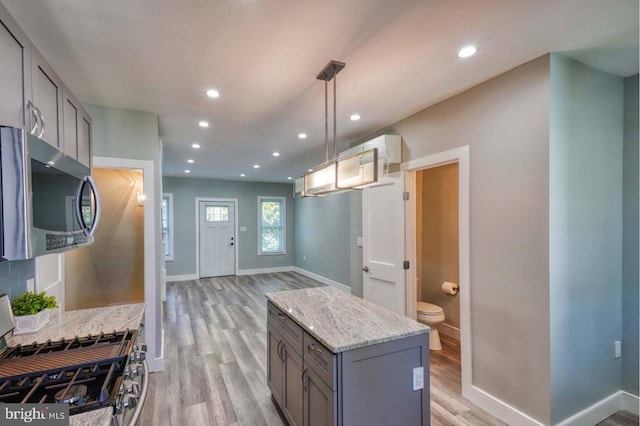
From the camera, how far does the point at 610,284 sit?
7.62 feet

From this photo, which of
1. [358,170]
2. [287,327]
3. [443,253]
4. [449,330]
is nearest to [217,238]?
[443,253]

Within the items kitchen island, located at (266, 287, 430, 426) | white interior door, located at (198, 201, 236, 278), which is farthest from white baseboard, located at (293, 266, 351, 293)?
kitchen island, located at (266, 287, 430, 426)

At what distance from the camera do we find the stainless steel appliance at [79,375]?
3.55ft

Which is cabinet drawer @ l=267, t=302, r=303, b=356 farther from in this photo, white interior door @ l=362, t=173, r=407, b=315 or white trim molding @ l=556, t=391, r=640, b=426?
white trim molding @ l=556, t=391, r=640, b=426

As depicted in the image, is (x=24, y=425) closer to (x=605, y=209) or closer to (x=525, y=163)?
(x=525, y=163)

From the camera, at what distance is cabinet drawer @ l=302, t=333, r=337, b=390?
1537mm

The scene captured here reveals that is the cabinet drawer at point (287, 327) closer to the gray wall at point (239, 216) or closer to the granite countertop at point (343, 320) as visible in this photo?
the granite countertop at point (343, 320)

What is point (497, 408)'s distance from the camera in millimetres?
2299

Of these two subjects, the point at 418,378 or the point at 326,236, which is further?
the point at 326,236

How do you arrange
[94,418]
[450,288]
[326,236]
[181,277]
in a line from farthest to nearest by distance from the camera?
[181,277] < [326,236] < [450,288] < [94,418]

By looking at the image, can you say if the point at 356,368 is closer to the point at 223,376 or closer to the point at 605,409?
the point at 223,376

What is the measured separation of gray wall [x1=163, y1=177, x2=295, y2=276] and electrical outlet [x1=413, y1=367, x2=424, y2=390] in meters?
7.12

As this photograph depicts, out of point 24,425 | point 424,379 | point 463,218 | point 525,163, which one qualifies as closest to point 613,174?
point 525,163

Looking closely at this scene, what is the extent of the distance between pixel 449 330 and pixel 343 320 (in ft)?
8.89
